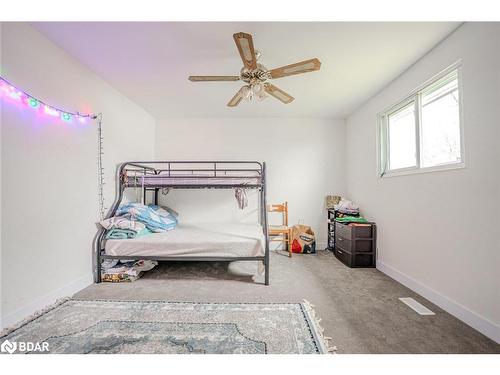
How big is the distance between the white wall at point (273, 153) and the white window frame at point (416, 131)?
99cm

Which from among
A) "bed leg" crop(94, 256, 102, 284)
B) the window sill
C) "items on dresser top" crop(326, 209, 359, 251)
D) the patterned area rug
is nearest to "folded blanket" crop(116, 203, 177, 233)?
"bed leg" crop(94, 256, 102, 284)

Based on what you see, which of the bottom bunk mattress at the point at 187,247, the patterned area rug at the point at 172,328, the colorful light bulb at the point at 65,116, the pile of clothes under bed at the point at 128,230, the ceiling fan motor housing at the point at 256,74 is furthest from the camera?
the pile of clothes under bed at the point at 128,230

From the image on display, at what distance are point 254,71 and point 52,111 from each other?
75.6 inches

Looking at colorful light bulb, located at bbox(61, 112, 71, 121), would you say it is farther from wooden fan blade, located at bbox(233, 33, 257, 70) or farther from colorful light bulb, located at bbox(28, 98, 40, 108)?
wooden fan blade, located at bbox(233, 33, 257, 70)

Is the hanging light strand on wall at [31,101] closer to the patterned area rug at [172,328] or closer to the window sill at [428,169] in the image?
the patterned area rug at [172,328]

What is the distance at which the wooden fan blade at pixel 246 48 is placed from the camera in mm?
1320

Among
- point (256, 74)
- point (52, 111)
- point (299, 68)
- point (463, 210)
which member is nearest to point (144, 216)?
point (52, 111)

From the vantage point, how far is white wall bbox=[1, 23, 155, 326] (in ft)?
5.00

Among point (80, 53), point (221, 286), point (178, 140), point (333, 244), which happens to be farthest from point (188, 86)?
point (333, 244)

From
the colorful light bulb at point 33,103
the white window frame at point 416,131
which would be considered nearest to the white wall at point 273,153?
the white window frame at point 416,131

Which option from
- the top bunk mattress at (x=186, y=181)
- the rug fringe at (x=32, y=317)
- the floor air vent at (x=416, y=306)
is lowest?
the floor air vent at (x=416, y=306)

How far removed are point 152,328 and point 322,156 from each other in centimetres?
361

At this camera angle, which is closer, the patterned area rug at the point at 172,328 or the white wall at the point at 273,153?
the patterned area rug at the point at 172,328

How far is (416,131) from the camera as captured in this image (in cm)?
A: 223
